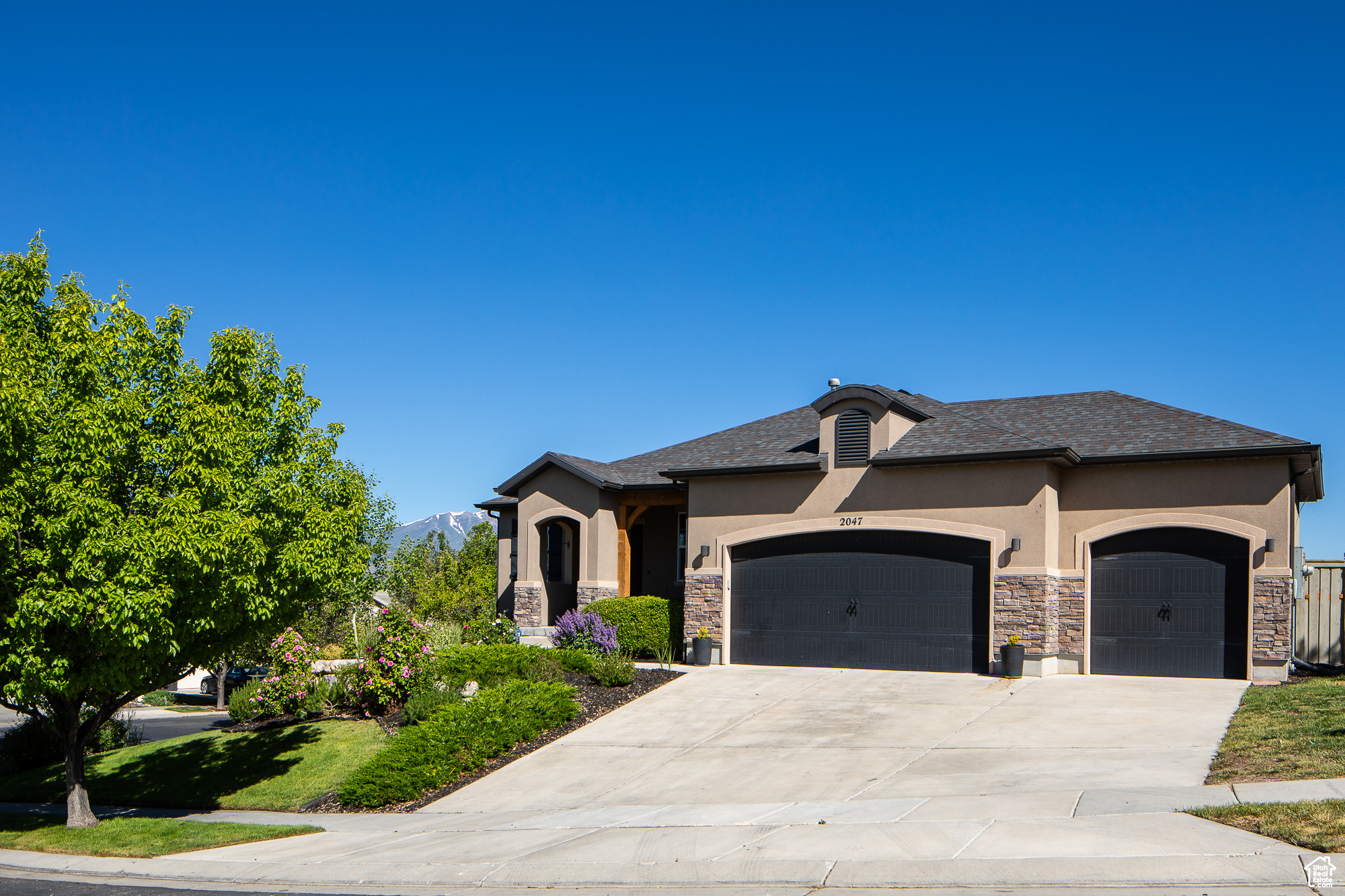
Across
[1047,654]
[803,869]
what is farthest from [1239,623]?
[803,869]

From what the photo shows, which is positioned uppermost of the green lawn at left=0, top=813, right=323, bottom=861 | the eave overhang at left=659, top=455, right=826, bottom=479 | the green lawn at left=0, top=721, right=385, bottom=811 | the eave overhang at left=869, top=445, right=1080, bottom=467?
the eave overhang at left=869, top=445, right=1080, bottom=467

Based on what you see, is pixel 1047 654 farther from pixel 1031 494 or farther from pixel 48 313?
pixel 48 313

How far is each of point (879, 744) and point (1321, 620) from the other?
1280 centimetres

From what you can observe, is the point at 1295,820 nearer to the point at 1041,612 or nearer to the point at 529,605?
the point at 1041,612

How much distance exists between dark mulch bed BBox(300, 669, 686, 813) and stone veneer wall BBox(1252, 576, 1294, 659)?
10.6 metres

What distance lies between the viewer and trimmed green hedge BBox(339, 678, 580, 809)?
13.7 meters

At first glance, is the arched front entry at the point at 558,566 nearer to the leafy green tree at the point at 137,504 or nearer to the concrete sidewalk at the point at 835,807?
the concrete sidewalk at the point at 835,807

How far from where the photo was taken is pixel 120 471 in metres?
12.6

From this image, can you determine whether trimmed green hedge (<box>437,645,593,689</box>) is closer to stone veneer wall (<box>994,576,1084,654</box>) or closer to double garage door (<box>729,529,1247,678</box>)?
Result: double garage door (<box>729,529,1247,678</box>)

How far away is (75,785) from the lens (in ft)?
44.3

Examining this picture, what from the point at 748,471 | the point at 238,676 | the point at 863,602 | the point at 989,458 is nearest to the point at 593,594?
the point at 748,471

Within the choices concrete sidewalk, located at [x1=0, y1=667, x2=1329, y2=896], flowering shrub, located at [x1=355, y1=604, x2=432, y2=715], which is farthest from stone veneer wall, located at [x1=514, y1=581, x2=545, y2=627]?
concrete sidewalk, located at [x1=0, y1=667, x2=1329, y2=896]
